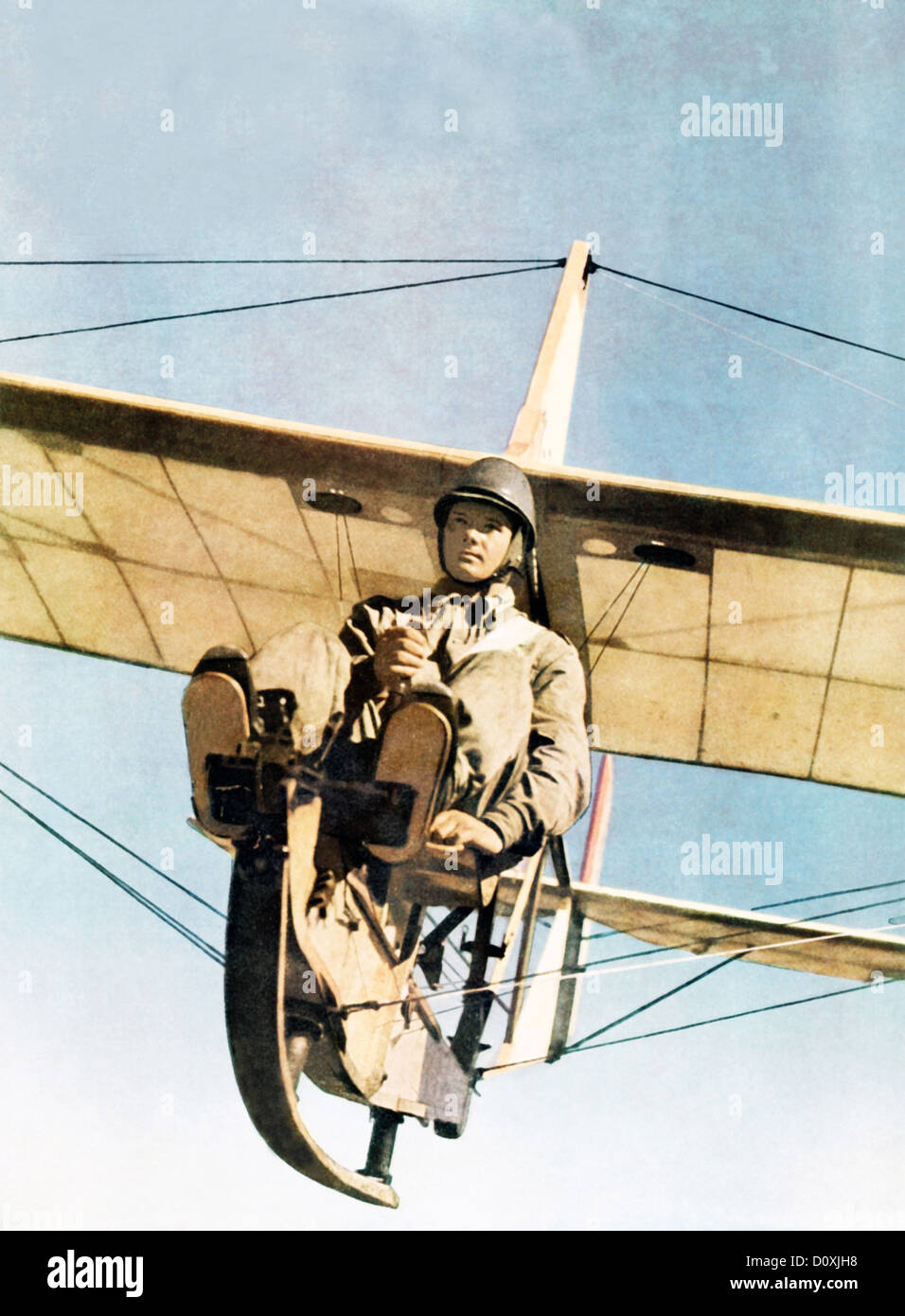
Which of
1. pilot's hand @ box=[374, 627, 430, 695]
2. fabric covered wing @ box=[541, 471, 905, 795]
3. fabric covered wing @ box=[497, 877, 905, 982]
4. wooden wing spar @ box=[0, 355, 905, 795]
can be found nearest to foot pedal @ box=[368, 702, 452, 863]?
pilot's hand @ box=[374, 627, 430, 695]

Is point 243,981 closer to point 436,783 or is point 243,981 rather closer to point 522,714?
point 436,783

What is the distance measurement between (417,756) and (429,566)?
3.18 meters

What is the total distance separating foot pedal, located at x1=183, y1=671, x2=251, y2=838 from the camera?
3.56m

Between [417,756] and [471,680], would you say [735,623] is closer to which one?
[471,680]

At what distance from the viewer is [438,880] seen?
4.50 m

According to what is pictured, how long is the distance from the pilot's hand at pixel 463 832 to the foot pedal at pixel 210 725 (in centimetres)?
65

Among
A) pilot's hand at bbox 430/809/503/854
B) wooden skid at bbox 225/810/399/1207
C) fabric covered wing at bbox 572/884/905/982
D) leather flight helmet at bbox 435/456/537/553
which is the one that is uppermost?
leather flight helmet at bbox 435/456/537/553

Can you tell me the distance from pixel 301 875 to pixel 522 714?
1001 millimetres

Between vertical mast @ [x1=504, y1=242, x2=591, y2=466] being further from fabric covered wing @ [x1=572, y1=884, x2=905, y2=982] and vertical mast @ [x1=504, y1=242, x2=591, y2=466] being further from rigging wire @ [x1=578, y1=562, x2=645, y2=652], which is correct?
fabric covered wing @ [x1=572, y1=884, x2=905, y2=982]

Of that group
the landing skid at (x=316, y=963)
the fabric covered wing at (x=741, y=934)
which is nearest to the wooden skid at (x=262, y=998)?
the landing skid at (x=316, y=963)

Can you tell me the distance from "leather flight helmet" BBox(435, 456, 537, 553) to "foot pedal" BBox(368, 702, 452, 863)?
1380mm

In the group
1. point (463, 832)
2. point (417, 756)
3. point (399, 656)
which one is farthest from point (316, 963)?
point (399, 656)

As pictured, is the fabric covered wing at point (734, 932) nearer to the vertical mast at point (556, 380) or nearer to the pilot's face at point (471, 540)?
the vertical mast at point (556, 380)
